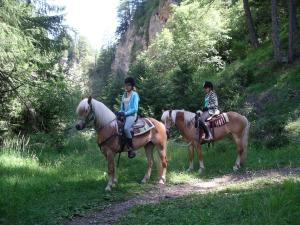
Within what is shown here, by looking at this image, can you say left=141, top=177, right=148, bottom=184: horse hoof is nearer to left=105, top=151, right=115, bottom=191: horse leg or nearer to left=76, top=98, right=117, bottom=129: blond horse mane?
left=105, top=151, right=115, bottom=191: horse leg

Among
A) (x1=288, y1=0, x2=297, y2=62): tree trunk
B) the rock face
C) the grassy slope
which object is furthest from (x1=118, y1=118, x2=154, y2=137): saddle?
the rock face

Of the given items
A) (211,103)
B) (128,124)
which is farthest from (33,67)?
(211,103)

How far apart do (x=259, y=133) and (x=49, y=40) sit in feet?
32.3

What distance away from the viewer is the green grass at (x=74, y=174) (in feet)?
24.8

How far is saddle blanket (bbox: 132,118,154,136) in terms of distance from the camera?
32.9 ft

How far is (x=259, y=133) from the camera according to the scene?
14.9 meters

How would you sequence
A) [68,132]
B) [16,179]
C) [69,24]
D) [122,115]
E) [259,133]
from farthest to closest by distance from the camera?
[69,24], [68,132], [259,133], [122,115], [16,179]

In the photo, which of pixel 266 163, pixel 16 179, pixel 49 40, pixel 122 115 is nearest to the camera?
pixel 16 179

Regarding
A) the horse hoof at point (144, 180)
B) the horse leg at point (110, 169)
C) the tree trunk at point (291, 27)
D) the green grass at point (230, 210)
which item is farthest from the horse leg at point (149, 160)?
the tree trunk at point (291, 27)

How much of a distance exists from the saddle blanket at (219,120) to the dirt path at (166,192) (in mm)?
1832

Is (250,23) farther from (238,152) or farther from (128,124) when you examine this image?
(128,124)

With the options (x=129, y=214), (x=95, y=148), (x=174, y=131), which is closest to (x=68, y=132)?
(x=95, y=148)

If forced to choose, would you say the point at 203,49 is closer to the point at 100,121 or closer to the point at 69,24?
the point at 69,24

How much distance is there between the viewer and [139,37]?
7131cm
